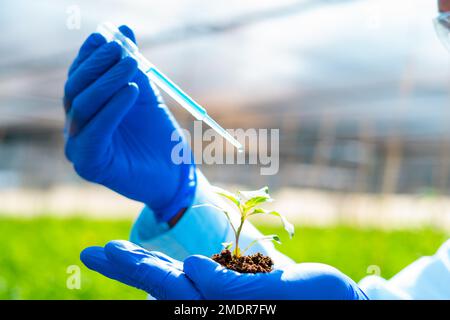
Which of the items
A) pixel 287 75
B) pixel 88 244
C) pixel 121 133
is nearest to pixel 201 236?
pixel 121 133

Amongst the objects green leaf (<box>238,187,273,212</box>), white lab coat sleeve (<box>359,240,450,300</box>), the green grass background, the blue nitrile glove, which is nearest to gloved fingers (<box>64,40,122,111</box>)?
the blue nitrile glove

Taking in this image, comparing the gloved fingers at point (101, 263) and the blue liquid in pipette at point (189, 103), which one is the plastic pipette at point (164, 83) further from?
the gloved fingers at point (101, 263)

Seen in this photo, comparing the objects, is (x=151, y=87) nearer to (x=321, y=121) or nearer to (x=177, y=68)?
(x=177, y=68)

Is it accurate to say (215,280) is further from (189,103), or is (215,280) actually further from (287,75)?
(287,75)

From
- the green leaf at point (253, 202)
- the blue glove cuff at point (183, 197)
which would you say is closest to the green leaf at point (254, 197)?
the green leaf at point (253, 202)

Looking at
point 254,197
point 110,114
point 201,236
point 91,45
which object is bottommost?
point 201,236

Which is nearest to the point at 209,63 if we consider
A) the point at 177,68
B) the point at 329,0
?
the point at 177,68
